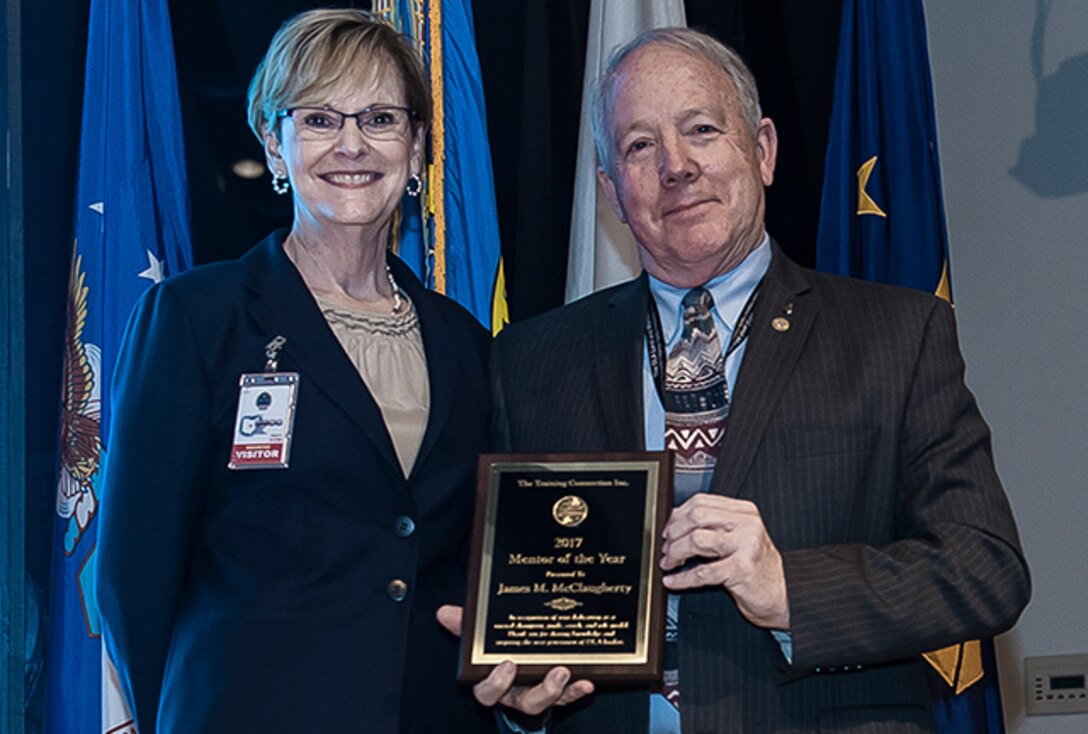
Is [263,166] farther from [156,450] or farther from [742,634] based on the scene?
[742,634]

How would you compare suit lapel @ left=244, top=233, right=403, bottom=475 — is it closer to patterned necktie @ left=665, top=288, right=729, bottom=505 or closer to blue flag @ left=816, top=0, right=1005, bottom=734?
patterned necktie @ left=665, top=288, right=729, bottom=505

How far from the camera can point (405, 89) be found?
281 centimetres

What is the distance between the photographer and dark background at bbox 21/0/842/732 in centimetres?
357

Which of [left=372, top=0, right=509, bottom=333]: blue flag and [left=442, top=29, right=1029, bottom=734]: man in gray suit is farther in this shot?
[left=372, top=0, right=509, bottom=333]: blue flag

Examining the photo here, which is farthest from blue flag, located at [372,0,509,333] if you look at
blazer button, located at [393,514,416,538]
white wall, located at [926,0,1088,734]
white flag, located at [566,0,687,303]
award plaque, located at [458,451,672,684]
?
white wall, located at [926,0,1088,734]

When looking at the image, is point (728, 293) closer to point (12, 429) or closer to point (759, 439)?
point (759, 439)

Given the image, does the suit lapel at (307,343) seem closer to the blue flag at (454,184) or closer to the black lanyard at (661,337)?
the black lanyard at (661,337)

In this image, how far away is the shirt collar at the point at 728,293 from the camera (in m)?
2.61

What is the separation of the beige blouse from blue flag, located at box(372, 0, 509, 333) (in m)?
1.03

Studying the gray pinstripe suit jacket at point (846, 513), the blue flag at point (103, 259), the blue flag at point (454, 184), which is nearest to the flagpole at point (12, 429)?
the blue flag at point (103, 259)

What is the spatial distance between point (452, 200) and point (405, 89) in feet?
3.75

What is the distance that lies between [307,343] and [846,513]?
3.56 ft

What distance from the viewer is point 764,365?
2387 mm

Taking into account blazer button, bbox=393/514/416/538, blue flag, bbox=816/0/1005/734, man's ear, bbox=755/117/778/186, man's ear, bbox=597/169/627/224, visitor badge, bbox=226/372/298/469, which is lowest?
blazer button, bbox=393/514/416/538
